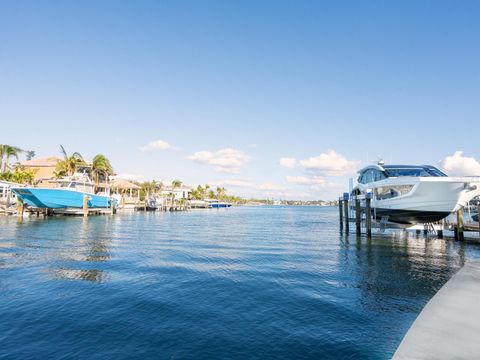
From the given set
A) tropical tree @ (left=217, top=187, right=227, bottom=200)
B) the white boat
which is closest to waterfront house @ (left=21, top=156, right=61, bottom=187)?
the white boat

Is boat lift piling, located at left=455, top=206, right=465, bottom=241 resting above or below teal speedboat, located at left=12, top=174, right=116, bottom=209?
below

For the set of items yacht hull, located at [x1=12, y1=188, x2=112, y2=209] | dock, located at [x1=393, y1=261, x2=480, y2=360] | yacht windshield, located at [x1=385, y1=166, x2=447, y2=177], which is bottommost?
dock, located at [x1=393, y1=261, x2=480, y2=360]

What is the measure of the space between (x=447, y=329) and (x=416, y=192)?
65.8ft

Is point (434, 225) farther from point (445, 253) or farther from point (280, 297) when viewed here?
point (280, 297)

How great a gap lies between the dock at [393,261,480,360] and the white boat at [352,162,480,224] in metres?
15.7

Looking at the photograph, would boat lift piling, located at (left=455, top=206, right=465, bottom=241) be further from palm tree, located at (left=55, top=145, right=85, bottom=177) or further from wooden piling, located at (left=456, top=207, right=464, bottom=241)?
palm tree, located at (left=55, top=145, right=85, bottom=177)

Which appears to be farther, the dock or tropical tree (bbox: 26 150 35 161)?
tropical tree (bbox: 26 150 35 161)

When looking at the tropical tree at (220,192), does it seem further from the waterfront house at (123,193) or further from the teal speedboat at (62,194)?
the teal speedboat at (62,194)

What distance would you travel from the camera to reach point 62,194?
49469mm

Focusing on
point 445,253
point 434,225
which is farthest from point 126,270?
point 434,225

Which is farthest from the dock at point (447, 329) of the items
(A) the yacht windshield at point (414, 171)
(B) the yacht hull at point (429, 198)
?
(A) the yacht windshield at point (414, 171)

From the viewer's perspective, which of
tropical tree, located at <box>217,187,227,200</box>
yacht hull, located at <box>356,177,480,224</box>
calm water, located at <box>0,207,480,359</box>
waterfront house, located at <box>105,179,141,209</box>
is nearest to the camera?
calm water, located at <box>0,207,480,359</box>

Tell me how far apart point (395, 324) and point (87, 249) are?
18.7 meters

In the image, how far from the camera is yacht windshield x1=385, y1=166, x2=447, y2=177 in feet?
81.3
